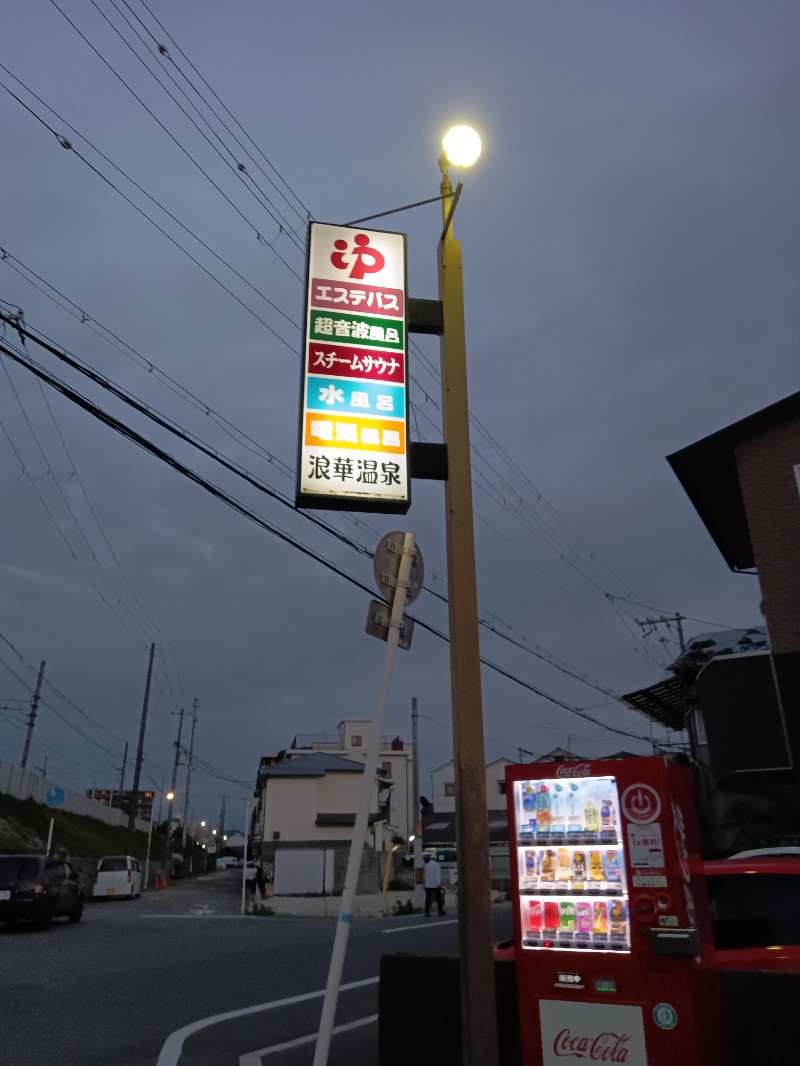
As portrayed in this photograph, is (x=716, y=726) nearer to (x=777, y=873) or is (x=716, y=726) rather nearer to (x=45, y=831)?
(x=777, y=873)

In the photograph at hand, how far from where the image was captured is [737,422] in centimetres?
1446

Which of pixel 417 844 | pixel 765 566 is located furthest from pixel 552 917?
pixel 417 844

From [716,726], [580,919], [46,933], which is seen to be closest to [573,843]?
[580,919]

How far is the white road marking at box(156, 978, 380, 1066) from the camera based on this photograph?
224 inches

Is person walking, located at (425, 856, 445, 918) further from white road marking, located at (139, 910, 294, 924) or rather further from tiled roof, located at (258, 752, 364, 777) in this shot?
tiled roof, located at (258, 752, 364, 777)

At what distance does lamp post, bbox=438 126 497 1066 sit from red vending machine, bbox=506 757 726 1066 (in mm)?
434

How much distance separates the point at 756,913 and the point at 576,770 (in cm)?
177

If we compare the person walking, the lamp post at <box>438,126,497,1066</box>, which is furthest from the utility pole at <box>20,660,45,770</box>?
the lamp post at <box>438,126,497,1066</box>

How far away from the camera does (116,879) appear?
2612cm

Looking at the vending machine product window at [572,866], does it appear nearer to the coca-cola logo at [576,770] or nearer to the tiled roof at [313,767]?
the coca-cola logo at [576,770]

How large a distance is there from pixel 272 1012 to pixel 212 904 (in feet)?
60.5

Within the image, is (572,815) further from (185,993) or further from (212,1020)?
(185,993)

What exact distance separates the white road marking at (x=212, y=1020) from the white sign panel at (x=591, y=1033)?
2.76 meters

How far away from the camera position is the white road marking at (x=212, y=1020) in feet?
18.6
